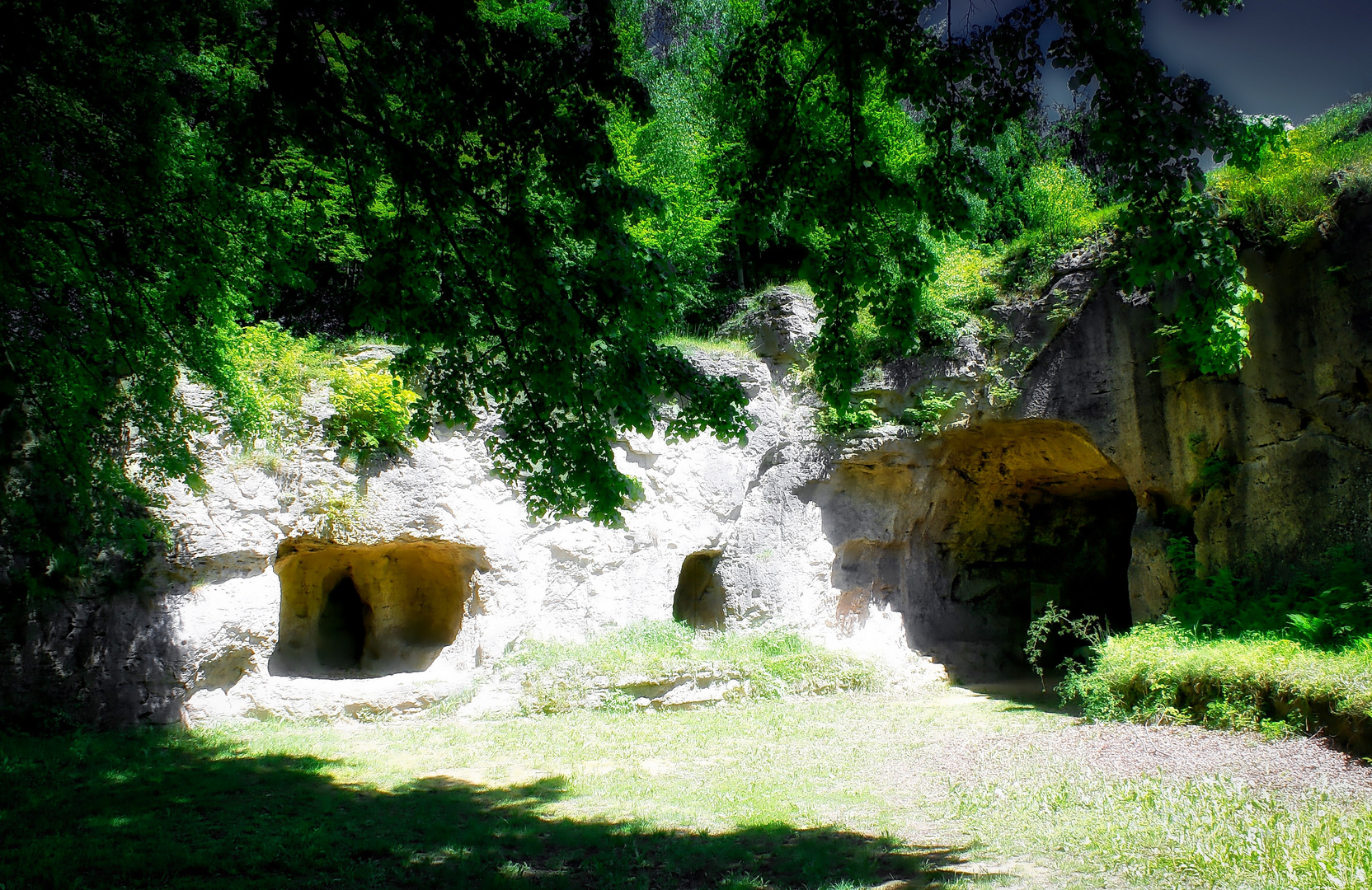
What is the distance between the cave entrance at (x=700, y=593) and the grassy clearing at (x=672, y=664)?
744 millimetres

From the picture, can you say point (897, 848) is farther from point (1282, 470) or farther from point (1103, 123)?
point (1282, 470)

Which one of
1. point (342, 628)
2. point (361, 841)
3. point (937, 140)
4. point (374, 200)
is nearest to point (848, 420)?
point (937, 140)

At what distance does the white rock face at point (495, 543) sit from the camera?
35.8 feet

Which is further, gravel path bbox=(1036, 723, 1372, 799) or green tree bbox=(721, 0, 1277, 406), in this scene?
gravel path bbox=(1036, 723, 1372, 799)

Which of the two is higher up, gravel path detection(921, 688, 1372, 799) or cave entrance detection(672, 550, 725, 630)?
cave entrance detection(672, 550, 725, 630)

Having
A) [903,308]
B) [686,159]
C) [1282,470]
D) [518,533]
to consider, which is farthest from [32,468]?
[1282,470]

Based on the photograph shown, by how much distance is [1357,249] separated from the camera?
36.2 ft

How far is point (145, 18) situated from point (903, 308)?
200 inches

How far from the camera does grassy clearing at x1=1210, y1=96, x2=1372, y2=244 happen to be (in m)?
11.4

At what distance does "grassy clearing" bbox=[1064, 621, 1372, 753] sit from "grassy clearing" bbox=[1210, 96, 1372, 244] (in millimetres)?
5824

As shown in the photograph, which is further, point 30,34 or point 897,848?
point 897,848

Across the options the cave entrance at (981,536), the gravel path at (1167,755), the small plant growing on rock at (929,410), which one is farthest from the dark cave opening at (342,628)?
the gravel path at (1167,755)

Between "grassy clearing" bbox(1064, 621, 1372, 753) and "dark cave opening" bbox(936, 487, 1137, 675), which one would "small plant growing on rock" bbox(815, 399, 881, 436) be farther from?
"grassy clearing" bbox(1064, 621, 1372, 753)

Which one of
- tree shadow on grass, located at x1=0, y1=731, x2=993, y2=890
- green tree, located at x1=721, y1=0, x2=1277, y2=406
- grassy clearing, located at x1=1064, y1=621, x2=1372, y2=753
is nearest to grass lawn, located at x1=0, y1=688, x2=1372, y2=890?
tree shadow on grass, located at x1=0, y1=731, x2=993, y2=890
